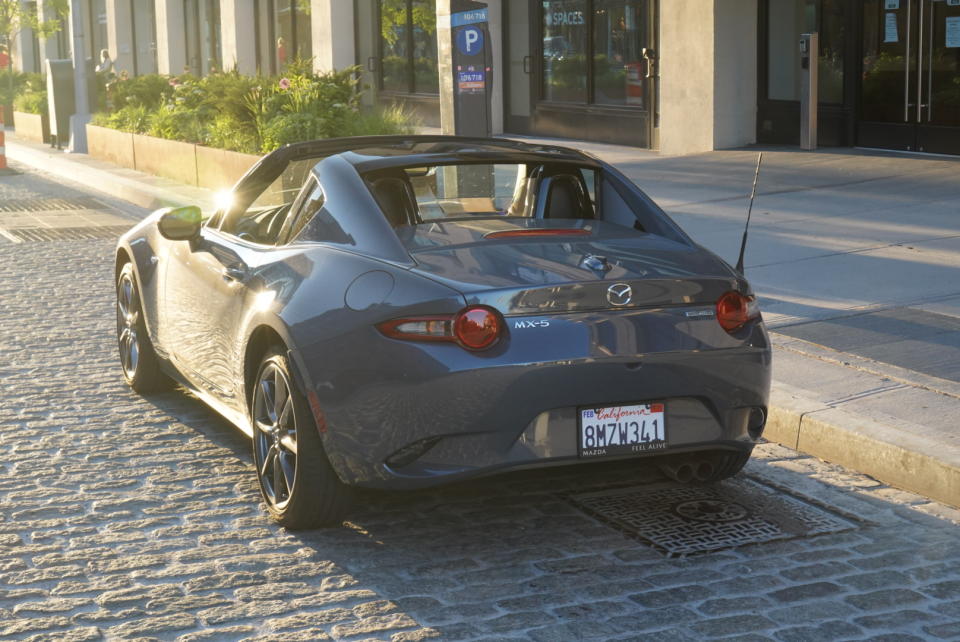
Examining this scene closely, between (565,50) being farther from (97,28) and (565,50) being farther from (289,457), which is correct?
(97,28)

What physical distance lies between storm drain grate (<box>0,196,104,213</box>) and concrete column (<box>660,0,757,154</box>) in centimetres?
798

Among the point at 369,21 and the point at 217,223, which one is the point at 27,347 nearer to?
the point at 217,223

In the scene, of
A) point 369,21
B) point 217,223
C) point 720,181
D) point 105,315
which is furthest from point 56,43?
point 217,223

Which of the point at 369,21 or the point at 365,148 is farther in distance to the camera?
the point at 369,21

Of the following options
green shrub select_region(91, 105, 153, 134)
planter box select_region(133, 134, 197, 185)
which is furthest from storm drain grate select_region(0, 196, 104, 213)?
green shrub select_region(91, 105, 153, 134)

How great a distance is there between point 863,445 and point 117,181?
16.4 m

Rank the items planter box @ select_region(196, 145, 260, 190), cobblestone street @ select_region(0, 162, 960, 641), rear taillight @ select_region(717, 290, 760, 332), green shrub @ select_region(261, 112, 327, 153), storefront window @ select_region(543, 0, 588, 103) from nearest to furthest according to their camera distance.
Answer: cobblestone street @ select_region(0, 162, 960, 641) → rear taillight @ select_region(717, 290, 760, 332) → planter box @ select_region(196, 145, 260, 190) → green shrub @ select_region(261, 112, 327, 153) → storefront window @ select_region(543, 0, 588, 103)

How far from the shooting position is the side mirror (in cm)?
666

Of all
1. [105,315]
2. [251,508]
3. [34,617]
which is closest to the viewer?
[34,617]

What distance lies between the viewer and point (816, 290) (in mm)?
9773

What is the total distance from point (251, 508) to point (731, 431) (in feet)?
6.38

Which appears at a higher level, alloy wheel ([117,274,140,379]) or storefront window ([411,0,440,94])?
storefront window ([411,0,440,94])

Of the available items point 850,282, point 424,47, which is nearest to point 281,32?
point 424,47

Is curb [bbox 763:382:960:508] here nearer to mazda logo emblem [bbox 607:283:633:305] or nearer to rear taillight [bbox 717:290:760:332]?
rear taillight [bbox 717:290:760:332]
